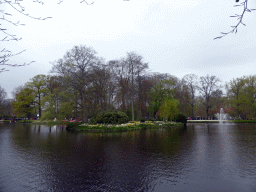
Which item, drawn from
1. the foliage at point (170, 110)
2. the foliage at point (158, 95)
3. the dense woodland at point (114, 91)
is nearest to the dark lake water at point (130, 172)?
the dense woodland at point (114, 91)

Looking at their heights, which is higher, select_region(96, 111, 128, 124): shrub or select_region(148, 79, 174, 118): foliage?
select_region(148, 79, 174, 118): foliage

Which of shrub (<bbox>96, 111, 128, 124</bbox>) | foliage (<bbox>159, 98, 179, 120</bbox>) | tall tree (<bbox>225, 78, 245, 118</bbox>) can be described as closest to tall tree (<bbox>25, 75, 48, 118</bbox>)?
shrub (<bbox>96, 111, 128, 124</bbox>)

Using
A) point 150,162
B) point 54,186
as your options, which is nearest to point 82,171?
point 54,186

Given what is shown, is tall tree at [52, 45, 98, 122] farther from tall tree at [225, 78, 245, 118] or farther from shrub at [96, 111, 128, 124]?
tall tree at [225, 78, 245, 118]

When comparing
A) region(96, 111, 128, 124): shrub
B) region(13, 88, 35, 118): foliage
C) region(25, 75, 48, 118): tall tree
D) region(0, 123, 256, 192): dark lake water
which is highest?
region(25, 75, 48, 118): tall tree

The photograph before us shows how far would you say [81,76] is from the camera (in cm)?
2681

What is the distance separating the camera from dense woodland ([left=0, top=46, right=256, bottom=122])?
87.8 feet

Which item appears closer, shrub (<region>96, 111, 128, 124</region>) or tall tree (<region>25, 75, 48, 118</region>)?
shrub (<region>96, 111, 128, 124</region>)

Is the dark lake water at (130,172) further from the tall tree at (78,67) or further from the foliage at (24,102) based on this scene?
the foliage at (24,102)

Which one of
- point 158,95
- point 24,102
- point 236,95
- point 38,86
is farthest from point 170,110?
point 24,102

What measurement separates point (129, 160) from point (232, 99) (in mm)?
49758

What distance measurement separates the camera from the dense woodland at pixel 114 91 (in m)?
26.8

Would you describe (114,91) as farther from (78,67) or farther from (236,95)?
(236,95)

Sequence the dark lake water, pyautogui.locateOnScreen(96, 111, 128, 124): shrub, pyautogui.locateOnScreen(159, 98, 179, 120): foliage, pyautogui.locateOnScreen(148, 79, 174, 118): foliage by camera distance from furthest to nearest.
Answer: pyautogui.locateOnScreen(148, 79, 174, 118): foliage → pyautogui.locateOnScreen(159, 98, 179, 120): foliage → pyautogui.locateOnScreen(96, 111, 128, 124): shrub → the dark lake water
